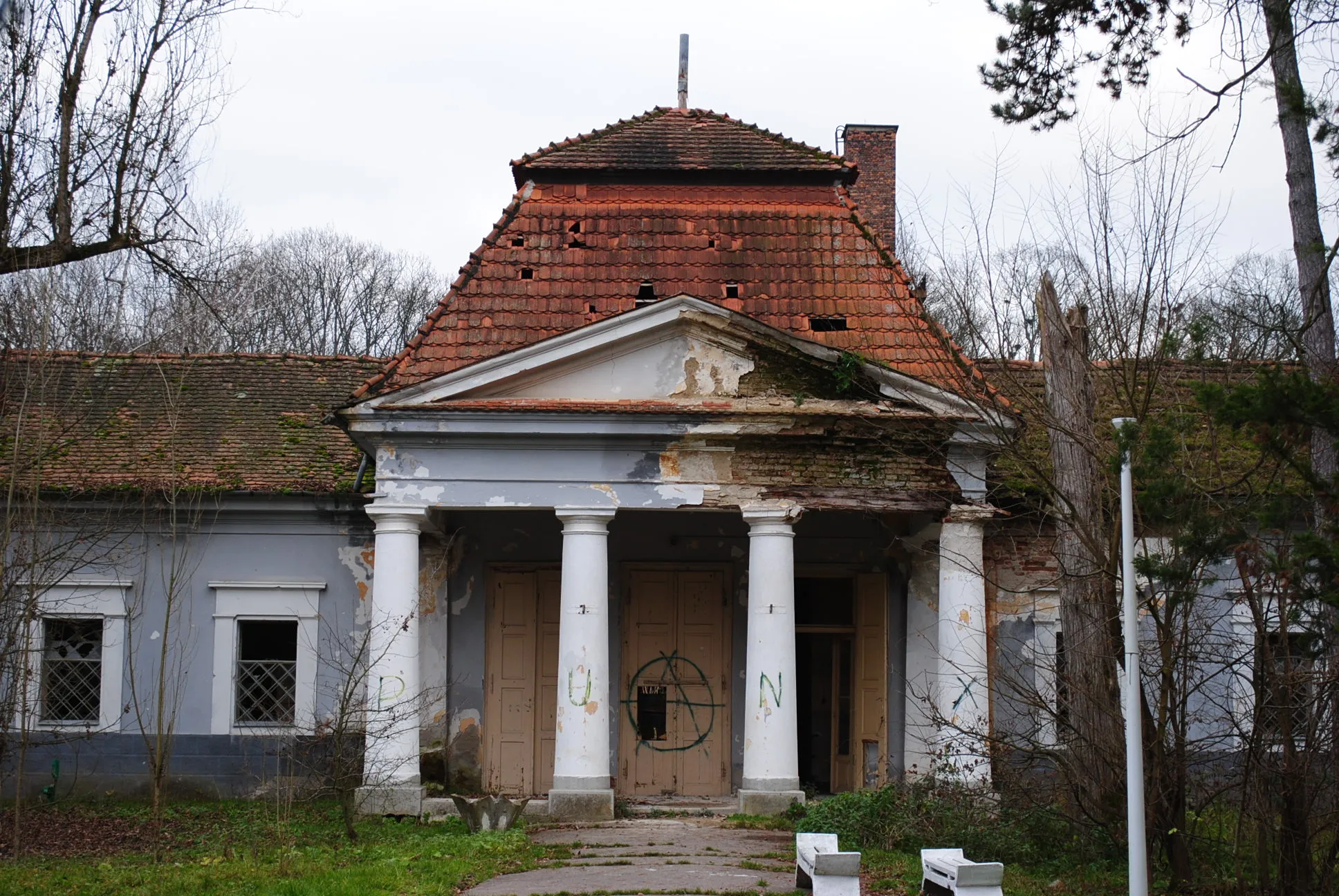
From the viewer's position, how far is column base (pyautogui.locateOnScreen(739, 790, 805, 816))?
13.4 meters

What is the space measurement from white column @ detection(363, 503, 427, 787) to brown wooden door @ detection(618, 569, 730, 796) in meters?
2.99

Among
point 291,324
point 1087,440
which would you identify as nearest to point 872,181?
point 1087,440

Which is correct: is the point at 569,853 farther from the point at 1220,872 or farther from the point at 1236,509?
the point at 1236,509

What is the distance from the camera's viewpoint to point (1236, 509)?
8.87 m

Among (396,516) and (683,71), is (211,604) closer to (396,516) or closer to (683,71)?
(396,516)

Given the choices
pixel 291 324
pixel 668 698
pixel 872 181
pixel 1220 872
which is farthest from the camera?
pixel 291 324

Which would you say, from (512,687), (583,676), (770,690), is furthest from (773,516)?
(512,687)

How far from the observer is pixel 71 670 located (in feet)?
52.7

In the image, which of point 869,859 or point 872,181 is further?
point 872,181

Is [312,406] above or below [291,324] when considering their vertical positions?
below

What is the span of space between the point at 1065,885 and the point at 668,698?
6.65 meters

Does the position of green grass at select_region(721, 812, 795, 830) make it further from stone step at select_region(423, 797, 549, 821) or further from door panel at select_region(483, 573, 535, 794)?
door panel at select_region(483, 573, 535, 794)

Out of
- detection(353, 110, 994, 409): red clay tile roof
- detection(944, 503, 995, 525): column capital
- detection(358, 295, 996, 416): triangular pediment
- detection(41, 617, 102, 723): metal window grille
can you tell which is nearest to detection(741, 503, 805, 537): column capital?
detection(358, 295, 996, 416): triangular pediment

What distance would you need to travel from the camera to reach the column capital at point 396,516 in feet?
45.5
